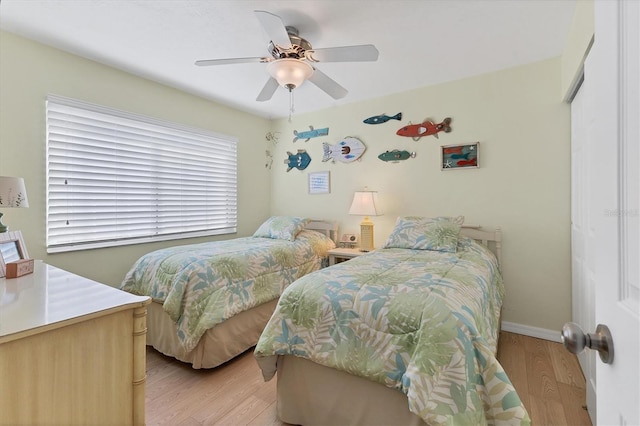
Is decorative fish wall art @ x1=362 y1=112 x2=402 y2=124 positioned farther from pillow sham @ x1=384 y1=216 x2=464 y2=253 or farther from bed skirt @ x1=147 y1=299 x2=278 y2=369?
bed skirt @ x1=147 y1=299 x2=278 y2=369

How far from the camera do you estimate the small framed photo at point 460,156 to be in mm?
2951

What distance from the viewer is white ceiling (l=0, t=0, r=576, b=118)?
6.32 ft

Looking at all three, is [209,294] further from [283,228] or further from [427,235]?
[427,235]

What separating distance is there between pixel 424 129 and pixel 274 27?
204 cm

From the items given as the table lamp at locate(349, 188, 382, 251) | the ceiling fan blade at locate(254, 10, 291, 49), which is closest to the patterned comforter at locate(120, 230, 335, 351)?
the table lamp at locate(349, 188, 382, 251)


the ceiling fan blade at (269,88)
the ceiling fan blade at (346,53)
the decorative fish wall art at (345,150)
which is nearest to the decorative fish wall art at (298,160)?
the decorative fish wall art at (345,150)

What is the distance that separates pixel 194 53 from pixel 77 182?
4.83ft

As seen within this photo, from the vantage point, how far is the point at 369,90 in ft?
10.9

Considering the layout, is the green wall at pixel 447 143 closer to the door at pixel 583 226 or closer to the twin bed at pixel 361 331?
the door at pixel 583 226

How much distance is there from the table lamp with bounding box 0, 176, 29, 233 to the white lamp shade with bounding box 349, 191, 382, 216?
2.66 metres

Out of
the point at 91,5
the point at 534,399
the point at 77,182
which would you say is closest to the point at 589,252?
the point at 534,399

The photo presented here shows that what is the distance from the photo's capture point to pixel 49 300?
46.7 inches

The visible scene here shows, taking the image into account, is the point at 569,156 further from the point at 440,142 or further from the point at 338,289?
the point at 338,289

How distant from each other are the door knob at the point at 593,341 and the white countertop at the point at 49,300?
4.41 feet
